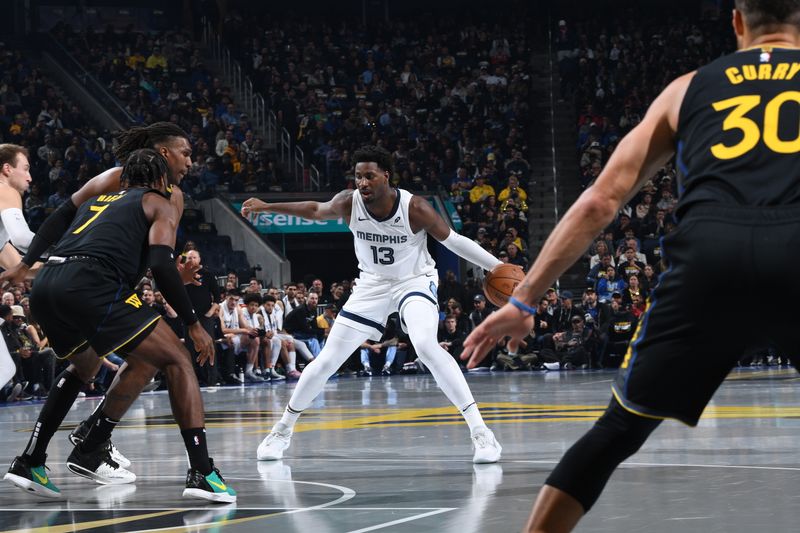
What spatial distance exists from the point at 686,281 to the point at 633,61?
28562 mm

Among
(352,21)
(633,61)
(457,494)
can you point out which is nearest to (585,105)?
(633,61)

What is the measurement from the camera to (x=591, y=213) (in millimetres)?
3092

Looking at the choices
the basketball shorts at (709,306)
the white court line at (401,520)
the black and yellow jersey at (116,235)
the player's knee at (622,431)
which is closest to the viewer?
the basketball shorts at (709,306)

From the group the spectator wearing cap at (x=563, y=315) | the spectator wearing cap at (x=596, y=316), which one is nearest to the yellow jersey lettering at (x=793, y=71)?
the spectator wearing cap at (x=596, y=316)

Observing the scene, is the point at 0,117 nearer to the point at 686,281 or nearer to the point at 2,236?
the point at 2,236

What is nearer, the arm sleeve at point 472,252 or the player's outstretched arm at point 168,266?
the player's outstretched arm at point 168,266

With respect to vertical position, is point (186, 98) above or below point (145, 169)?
above

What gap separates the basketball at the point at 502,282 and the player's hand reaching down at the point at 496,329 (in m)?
3.87

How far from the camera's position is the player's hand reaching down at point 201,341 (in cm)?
578

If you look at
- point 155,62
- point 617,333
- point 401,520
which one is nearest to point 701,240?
point 401,520

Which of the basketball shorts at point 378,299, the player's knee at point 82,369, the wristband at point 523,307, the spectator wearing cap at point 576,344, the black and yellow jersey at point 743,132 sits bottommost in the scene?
the spectator wearing cap at point 576,344

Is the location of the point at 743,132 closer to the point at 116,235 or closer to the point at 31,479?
the point at 116,235

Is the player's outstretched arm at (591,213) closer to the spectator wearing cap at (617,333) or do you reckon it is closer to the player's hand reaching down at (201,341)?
the player's hand reaching down at (201,341)

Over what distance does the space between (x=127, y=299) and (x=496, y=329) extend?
3179 millimetres
